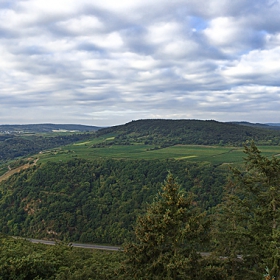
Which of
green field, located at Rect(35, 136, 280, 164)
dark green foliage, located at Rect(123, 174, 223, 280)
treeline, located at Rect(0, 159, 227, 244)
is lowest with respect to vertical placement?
treeline, located at Rect(0, 159, 227, 244)

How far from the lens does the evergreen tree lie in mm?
13164

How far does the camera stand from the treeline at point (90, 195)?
7394 centimetres

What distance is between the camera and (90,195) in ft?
283

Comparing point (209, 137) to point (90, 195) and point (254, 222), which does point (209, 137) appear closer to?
point (90, 195)

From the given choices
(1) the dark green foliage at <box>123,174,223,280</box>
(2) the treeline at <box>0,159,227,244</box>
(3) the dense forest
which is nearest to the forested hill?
(3) the dense forest

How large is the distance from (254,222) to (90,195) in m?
75.1

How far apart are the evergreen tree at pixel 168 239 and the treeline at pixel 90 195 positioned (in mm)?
54603

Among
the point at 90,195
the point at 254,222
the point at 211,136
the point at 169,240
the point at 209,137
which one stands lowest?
the point at 90,195

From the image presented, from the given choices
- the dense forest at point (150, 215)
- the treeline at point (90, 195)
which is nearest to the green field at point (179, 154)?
the dense forest at point (150, 215)

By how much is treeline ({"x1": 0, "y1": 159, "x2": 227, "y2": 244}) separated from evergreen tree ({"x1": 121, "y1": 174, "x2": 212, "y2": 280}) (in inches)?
2150

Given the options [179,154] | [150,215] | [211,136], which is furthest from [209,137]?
[150,215]

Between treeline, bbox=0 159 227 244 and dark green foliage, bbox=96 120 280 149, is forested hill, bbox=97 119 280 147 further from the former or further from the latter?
treeline, bbox=0 159 227 244

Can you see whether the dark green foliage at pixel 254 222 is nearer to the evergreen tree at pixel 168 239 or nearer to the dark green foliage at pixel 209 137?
the evergreen tree at pixel 168 239

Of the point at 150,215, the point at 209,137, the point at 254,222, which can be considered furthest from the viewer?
the point at 209,137
